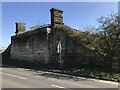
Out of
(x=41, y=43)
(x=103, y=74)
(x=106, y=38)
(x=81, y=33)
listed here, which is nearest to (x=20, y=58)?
(x=41, y=43)

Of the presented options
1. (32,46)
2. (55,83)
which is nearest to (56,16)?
(32,46)

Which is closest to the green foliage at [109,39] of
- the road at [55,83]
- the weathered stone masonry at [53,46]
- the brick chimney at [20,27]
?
the weathered stone masonry at [53,46]

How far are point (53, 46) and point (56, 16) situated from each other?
125 inches

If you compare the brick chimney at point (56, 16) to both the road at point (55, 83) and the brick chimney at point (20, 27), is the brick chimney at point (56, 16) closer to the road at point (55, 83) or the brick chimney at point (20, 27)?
the brick chimney at point (20, 27)

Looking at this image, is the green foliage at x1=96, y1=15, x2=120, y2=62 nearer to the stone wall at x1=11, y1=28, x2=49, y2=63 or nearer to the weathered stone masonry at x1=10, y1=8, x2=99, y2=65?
the weathered stone masonry at x1=10, y1=8, x2=99, y2=65

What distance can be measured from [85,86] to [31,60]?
49.3ft

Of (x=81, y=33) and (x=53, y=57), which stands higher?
(x=81, y=33)

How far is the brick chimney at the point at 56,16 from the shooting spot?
77.5 ft

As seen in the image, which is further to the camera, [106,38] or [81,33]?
[81,33]

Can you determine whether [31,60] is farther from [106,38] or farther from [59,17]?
[106,38]

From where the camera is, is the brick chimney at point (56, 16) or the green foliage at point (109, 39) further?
the brick chimney at point (56, 16)

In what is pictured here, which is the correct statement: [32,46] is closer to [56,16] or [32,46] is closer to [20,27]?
[56,16]

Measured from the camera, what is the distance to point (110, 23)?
677 inches

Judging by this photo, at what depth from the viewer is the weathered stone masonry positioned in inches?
811
